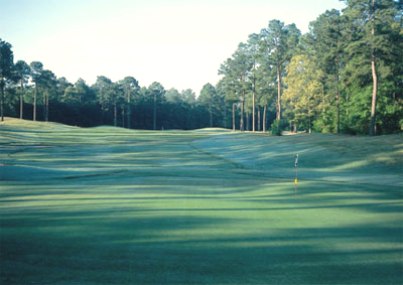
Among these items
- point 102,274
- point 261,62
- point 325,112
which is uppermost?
point 261,62

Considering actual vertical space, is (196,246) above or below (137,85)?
below

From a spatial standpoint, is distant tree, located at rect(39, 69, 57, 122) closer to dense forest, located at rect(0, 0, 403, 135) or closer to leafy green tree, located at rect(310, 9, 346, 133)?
dense forest, located at rect(0, 0, 403, 135)

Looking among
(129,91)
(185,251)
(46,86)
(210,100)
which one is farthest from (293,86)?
(210,100)

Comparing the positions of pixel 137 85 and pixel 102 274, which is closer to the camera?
pixel 102 274

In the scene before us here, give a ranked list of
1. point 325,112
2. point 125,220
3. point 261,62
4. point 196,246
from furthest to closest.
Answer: point 261,62 < point 325,112 < point 125,220 < point 196,246

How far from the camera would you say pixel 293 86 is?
172 feet

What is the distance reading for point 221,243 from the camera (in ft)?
21.2

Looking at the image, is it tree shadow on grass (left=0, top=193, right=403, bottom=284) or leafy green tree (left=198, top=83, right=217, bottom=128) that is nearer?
tree shadow on grass (left=0, top=193, right=403, bottom=284)

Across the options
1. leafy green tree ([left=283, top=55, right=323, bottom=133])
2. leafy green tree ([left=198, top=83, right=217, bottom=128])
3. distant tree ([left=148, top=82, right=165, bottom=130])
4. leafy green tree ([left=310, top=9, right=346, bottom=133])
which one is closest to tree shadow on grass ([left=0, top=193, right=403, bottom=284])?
leafy green tree ([left=310, top=9, right=346, bottom=133])

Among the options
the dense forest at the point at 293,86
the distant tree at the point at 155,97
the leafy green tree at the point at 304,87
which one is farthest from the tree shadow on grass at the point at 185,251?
the distant tree at the point at 155,97

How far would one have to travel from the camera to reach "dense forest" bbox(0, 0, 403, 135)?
34.8 metres

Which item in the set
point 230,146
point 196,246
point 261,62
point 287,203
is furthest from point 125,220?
point 261,62

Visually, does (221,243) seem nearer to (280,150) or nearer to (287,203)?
(287,203)

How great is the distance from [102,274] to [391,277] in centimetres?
364
